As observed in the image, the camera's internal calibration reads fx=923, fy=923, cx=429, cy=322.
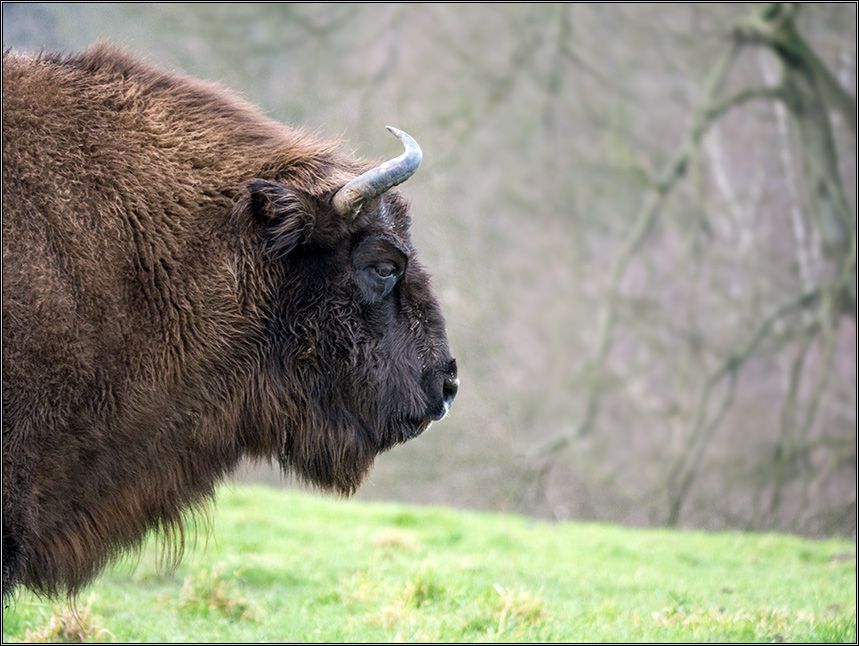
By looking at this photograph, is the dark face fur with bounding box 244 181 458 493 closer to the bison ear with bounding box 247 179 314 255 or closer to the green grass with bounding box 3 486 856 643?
the bison ear with bounding box 247 179 314 255

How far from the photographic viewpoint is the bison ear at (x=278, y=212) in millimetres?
3604

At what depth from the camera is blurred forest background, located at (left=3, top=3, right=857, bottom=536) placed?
1216 cm

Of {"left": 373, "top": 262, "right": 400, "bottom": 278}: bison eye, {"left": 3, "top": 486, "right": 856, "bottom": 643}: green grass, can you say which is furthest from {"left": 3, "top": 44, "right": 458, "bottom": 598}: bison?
{"left": 3, "top": 486, "right": 856, "bottom": 643}: green grass

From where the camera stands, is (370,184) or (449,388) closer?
(370,184)

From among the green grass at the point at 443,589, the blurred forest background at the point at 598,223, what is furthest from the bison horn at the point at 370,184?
the blurred forest background at the point at 598,223

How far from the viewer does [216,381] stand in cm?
357

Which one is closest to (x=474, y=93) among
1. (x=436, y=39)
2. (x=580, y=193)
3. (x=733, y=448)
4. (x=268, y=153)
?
(x=436, y=39)

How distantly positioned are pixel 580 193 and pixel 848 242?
16.4 feet

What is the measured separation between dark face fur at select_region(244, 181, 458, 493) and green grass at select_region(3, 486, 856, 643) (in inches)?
49.5

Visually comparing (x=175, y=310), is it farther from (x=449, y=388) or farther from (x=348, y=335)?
(x=449, y=388)

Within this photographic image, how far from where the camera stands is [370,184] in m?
3.65

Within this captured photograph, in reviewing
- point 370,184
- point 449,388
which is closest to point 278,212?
point 370,184

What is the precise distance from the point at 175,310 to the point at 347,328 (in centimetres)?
72

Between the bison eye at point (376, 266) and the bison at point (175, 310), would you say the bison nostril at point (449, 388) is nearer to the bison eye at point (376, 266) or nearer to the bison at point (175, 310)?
the bison at point (175, 310)
